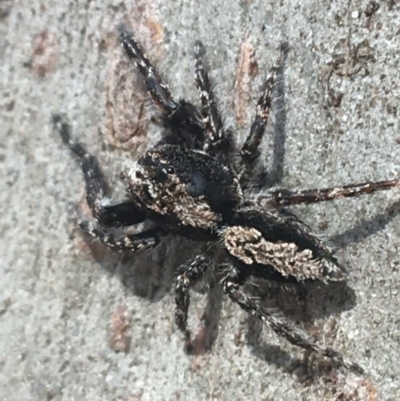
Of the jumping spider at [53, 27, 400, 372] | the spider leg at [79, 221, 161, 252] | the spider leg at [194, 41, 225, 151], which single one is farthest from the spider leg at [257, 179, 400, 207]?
the spider leg at [79, 221, 161, 252]

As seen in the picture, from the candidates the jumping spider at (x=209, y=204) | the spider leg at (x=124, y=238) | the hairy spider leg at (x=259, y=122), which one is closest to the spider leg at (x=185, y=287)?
the jumping spider at (x=209, y=204)

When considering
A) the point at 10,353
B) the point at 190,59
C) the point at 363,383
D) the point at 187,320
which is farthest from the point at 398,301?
the point at 10,353

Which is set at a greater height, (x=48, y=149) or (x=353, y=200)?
(x=48, y=149)

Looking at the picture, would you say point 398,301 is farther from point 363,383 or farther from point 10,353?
point 10,353

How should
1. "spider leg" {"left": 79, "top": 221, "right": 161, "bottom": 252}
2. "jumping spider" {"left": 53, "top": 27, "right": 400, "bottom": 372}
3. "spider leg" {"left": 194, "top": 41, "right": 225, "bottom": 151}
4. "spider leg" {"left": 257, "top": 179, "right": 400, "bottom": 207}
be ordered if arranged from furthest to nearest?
"spider leg" {"left": 79, "top": 221, "right": 161, "bottom": 252}, "spider leg" {"left": 194, "top": 41, "right": 225, "bottom": 151}, "jumping spider" {"left": 53, "top": 27, "right": 400, "bottom": 372}, "spider leg" {"left": 257, "top": 179, "right": 400, "bottom": 207}

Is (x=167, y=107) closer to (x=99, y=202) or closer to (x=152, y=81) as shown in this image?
(x=152, y=81)

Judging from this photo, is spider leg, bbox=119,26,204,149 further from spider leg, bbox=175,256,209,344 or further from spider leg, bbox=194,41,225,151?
spider leg, bbox=175,256,209,344
